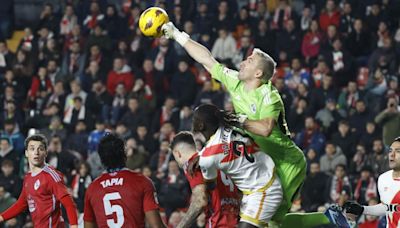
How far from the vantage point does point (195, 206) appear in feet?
32.9

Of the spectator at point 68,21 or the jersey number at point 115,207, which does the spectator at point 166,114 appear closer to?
the spectator at point 68,21

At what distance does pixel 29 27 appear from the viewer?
2434 cm

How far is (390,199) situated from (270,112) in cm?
183

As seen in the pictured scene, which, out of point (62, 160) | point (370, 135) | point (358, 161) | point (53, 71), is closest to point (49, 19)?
point (53, 71)

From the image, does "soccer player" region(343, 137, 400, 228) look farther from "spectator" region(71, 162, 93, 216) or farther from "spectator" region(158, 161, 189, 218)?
"spectator" region(71, 162, 93, 216)

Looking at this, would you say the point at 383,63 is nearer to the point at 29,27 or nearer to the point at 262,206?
the point at 29,27

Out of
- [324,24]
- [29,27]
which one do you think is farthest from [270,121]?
[29,27]

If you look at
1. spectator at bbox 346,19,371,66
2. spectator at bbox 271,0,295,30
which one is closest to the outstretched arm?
spectator at bbox 346,19,371,66

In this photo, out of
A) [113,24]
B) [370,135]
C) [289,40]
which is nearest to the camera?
[370,135]

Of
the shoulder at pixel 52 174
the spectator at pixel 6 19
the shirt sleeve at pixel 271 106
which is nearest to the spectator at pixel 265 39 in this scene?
the spectator at pixel 6 19

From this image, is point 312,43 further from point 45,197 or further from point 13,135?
point 45,197

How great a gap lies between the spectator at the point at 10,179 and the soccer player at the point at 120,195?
7926mm

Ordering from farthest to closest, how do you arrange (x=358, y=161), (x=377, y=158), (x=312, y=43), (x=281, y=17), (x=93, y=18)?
(x=93, y=18)
(x=281, y=17)
(x=312, y=43)
(x=358, y=161)
(x=377, y=158)

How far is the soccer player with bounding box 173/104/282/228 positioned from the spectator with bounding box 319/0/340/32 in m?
12.0
